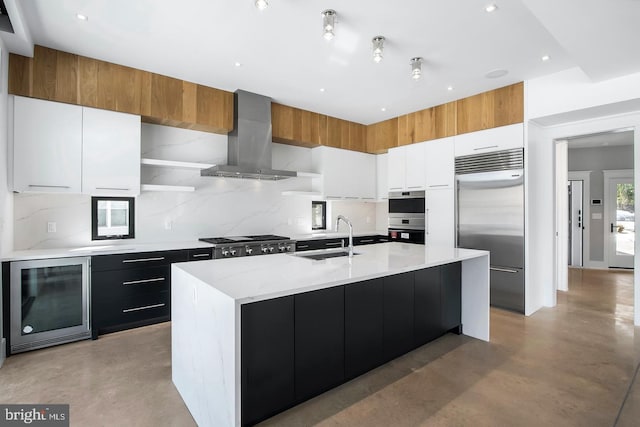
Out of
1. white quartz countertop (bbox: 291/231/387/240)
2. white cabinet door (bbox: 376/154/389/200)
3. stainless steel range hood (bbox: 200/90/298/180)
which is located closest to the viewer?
stainless steel range hood (bbox: 200/90/298/180)

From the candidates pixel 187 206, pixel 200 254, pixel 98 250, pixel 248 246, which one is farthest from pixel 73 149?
Answer: pixel 248 246

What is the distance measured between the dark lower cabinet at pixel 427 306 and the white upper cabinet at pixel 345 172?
102 inches

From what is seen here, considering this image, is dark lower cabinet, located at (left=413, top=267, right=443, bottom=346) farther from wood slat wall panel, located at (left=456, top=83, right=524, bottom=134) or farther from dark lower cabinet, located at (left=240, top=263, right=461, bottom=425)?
wood slat wall panel, located at (left=456, top=83, right=524, bottom=134)

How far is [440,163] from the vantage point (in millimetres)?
4570

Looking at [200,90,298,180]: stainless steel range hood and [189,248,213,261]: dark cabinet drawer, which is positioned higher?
[200,90,298,180]: stainless steel range hood

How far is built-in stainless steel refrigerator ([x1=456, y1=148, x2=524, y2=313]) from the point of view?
3.83 m

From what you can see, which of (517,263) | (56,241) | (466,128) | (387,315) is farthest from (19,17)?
(517,263)

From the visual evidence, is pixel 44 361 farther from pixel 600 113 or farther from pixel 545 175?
pixel 600 113

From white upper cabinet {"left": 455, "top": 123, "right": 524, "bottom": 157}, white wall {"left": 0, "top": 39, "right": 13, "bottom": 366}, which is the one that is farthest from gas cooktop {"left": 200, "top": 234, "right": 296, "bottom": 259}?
white upper cabinet {"left": 455, "top": 123, "right": 524, "bottom": 157}

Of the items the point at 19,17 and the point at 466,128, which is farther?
the point at 466,128

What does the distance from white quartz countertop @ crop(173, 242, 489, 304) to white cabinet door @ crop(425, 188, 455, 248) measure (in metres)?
1.56

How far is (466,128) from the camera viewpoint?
4.27 meters

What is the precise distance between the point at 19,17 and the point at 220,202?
2542 millimetres

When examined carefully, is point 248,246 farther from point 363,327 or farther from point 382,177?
point 382,177
